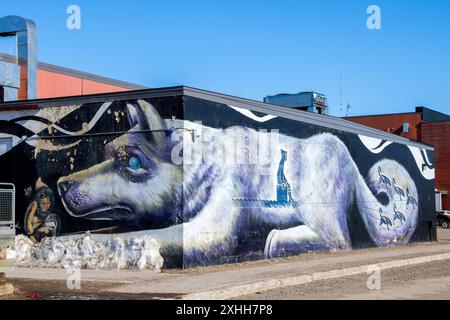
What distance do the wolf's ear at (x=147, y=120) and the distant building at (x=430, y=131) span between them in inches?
1672

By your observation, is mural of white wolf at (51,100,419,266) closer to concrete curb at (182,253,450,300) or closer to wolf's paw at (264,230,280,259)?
wolf's paw at (264,230,280,259)

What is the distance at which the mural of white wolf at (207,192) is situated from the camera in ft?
56.3

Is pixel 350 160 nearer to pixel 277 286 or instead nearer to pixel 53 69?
pixel 277 286

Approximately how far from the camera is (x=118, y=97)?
1788cm

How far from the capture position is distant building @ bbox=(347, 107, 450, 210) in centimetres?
5728

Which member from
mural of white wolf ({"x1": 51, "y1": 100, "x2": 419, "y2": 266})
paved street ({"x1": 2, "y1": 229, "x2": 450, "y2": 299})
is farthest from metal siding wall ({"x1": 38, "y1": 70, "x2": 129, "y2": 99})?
paved street ({"x1": 2, "y1": 229, "x2": 450, "y2": 299})

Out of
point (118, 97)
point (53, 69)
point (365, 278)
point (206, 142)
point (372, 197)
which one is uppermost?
point (53, 69)

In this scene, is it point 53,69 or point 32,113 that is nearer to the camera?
point 32,113

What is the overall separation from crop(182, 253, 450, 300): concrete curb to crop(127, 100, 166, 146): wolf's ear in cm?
509

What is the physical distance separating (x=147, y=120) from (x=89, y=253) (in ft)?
12.8

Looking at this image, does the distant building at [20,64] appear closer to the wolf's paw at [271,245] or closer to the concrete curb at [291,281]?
the wolf's paw at [271,245]

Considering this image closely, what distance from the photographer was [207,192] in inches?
704
